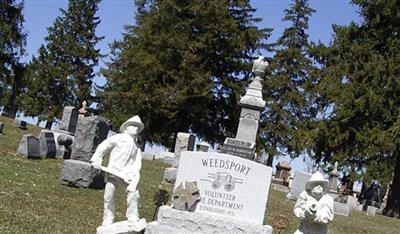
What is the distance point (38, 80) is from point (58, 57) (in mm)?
2922

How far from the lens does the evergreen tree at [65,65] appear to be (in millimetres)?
45938

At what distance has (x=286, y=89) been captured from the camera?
134ft

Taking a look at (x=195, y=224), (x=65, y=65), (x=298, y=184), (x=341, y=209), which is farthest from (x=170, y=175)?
(x=65, y=65)

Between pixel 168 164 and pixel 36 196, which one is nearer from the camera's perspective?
pixel 36 196

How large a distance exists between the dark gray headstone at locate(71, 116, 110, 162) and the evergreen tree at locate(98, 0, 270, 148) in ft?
61.0

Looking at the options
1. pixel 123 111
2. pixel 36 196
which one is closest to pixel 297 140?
pixel 123 111

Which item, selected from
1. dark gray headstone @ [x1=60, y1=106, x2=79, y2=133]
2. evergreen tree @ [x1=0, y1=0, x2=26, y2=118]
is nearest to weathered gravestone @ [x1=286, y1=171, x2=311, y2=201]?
dark gray headstone @ [x1=60, y1=106, x2=79, y2=133]

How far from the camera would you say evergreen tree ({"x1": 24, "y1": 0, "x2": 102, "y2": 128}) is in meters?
45.9

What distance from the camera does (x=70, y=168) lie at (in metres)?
13.6

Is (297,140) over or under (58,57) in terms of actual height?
under

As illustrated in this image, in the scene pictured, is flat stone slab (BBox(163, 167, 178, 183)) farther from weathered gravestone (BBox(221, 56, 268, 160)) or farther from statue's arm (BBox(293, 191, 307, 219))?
statue's arm (BBox(293, 191, 307, 219))

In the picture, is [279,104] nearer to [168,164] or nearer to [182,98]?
[182,98]

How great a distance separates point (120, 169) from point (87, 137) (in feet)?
29.9

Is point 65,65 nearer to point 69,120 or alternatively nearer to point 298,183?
point 69,120
